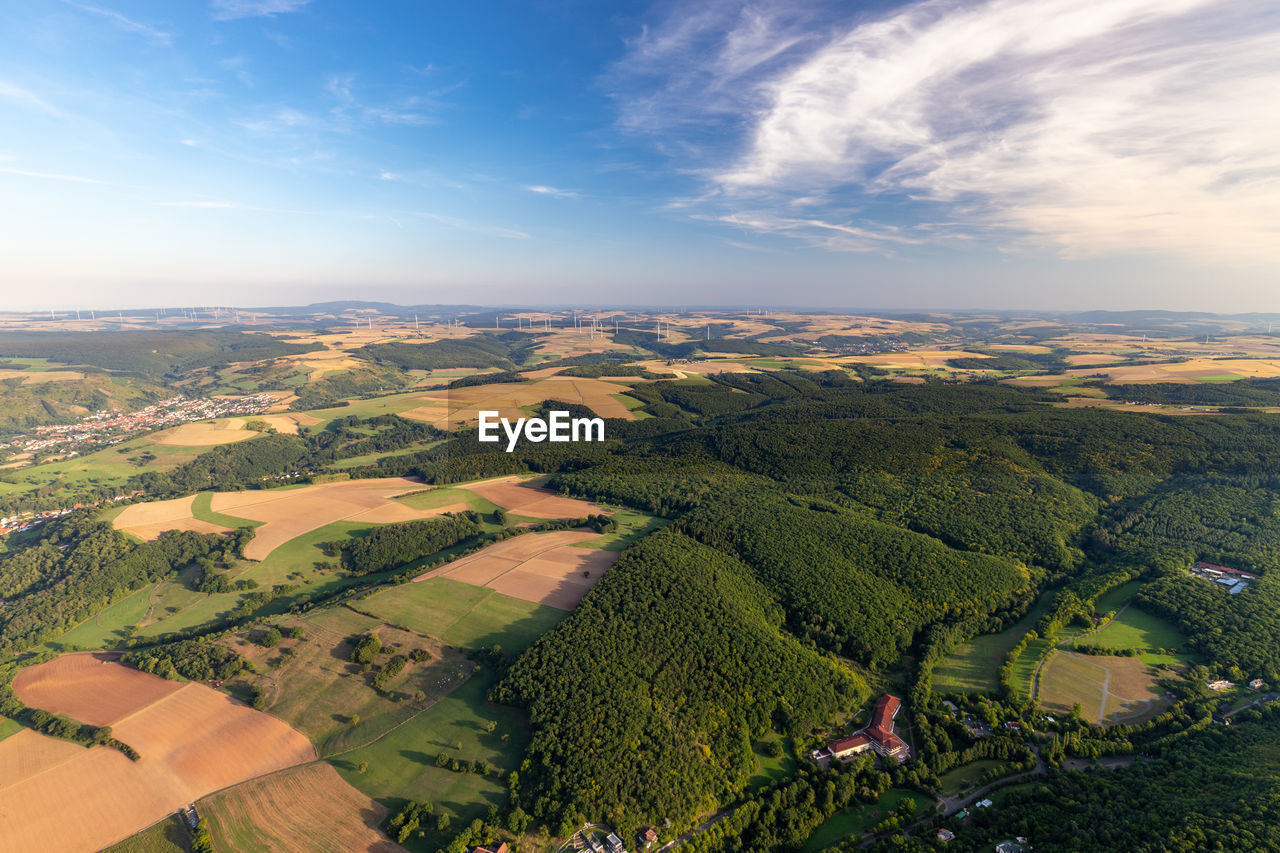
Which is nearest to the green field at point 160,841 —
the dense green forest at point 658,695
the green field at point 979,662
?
the dense green forest at point 658,695

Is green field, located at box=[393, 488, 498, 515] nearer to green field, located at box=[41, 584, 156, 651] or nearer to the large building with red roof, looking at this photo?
green field, located at box=[41, 584, 156, 651]

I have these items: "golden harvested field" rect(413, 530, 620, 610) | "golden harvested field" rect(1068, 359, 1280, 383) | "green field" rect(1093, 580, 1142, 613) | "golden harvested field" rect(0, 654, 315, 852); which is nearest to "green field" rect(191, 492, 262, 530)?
"golden harvested field" rect(0, 654, 315, 852)

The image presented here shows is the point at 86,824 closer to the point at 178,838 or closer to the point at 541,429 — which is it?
the point at 178,838

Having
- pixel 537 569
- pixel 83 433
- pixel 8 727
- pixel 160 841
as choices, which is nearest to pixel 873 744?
pixel 537 569
